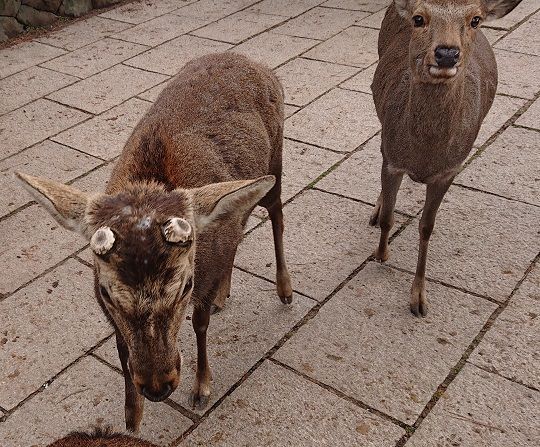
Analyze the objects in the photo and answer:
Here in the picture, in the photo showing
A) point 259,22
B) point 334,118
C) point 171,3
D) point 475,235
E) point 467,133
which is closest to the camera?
point 467,133

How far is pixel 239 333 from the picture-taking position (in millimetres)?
4344

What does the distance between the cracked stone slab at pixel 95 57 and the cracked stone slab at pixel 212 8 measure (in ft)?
4.54

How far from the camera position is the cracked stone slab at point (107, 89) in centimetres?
745

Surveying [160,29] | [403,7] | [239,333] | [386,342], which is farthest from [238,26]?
[386,342]

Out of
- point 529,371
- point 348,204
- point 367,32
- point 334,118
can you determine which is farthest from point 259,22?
point 529,371

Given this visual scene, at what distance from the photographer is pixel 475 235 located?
5.10 m

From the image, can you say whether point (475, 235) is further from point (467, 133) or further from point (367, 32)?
point (367, 32)

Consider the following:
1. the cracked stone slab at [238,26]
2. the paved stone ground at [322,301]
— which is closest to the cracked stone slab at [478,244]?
the paved stone ground at [322,301]

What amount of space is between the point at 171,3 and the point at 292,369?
804cm

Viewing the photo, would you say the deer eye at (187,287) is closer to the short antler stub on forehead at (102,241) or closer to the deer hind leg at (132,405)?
the short antler stub on forehead at (102,241)

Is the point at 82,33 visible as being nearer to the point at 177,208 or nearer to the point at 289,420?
the point at 289,420

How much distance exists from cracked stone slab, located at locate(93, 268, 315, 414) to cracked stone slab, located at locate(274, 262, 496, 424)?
0.16 metres

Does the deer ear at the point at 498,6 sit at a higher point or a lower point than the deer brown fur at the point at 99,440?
higher

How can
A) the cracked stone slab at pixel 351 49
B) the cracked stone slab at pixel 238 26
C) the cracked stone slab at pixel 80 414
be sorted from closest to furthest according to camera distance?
the cracked stone slab at pixel 80 414 < the cracked stone slab at pixel 351 49 < the cracked stone slab at pixel 238 26
